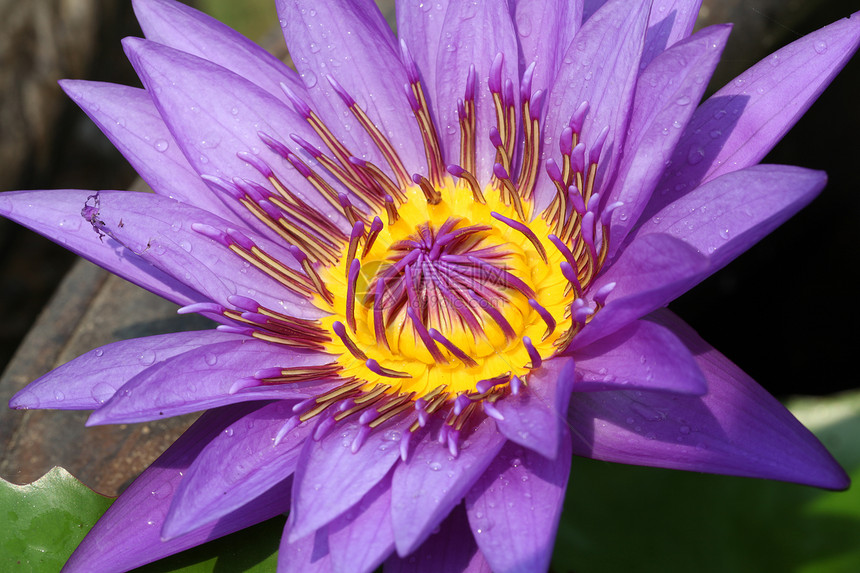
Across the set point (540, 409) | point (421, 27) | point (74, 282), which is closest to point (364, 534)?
point (540, 409)

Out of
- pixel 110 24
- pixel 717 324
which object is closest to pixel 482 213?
pixel 717 324

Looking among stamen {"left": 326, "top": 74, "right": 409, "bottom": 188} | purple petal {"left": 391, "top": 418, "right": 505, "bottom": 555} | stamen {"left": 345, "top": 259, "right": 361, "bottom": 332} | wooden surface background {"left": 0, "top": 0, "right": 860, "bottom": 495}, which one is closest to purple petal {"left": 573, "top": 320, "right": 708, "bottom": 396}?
purple petal {"left": 391, "top": 418, "right": 505, "bottom": 555}

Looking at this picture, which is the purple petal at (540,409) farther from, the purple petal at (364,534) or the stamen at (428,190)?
the stamen at (428,190)

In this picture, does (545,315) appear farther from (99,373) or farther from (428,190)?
(99,373)

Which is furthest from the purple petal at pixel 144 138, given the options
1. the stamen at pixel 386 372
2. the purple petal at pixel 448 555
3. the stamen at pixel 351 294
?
the purple petal at pixel 448 555

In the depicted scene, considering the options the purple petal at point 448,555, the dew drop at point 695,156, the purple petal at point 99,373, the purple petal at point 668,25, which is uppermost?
the purple petal at point 99,373
